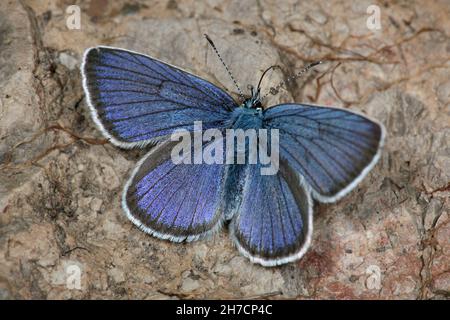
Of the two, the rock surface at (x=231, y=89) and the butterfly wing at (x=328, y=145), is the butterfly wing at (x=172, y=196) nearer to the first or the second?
the rock surface at (x=231, y=89)

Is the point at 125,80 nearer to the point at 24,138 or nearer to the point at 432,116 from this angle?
the point at 24,138

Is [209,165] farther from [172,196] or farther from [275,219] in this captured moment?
[275,219]

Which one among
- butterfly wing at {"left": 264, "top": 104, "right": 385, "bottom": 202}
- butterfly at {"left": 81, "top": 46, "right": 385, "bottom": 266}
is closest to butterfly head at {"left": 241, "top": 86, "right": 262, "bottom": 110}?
butterfly at {"left": 81, "top": 46, "right": 385, "bottom": 266}

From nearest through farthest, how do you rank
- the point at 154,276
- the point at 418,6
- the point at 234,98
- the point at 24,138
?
the point at 154,276
the point at 24,138
the point at 234,98
the point at 418,6

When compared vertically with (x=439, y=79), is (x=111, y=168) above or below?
below

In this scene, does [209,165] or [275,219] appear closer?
[275,219]

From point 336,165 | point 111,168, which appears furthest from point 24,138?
point 336,165

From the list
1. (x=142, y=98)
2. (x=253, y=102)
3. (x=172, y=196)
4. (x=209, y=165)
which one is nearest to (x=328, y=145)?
(x=253, y=102)
